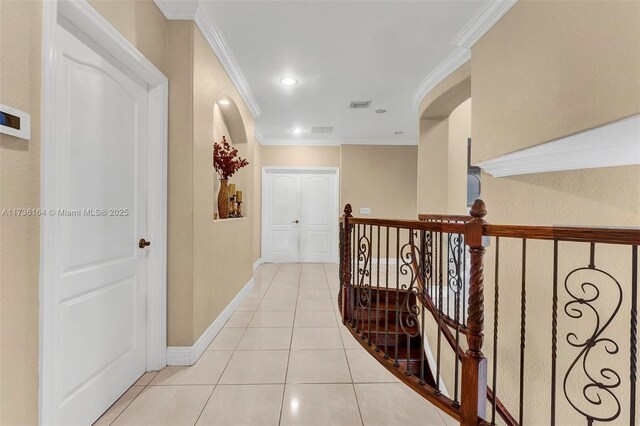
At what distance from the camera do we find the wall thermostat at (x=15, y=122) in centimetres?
103

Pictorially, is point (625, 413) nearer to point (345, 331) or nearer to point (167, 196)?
point (345, 331)

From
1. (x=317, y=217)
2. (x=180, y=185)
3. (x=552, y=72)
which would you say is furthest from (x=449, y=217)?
(x=317, y=217)

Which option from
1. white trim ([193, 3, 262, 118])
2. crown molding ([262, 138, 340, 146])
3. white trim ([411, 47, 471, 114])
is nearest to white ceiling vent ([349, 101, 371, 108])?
white trim ([411, 47, 471, 114])

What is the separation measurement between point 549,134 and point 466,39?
1.31m

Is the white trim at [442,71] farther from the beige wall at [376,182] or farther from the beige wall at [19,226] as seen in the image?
the beige wall at [19,226]

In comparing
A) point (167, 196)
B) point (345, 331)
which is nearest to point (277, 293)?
point (345, 331)

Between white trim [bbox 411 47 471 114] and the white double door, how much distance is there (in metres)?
2.90

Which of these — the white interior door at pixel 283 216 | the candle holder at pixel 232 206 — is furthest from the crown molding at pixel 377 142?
the candle holder at pixel 232 206

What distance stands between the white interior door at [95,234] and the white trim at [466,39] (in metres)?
2.72

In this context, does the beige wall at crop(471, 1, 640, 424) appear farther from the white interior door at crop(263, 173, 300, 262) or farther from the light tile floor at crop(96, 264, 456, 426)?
the white interior door at crop(263, 173, 300, 262)

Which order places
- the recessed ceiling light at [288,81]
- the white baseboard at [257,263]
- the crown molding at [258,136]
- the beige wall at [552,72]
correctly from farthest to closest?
the white baseboard at [257,263], the crown molding at [258,136], the recessed ceiling light at [288,81], the beige wall at [552,72]

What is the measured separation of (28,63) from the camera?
44.9 inches

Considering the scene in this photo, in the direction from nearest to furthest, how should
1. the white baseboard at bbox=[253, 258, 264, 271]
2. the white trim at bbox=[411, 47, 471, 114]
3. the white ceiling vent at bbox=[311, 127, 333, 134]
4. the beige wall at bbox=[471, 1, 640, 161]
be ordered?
1. the beige wall at bbox=[471, 1, 640, 161]
2. the white trim at bbox=[411, 47, 471, 114]
3. the white ceiling vent at bbox=[311, 127, 333, 134]
4. the white baseboard at bbox=[253, 258, 264, 271]

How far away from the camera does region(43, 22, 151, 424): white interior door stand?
140 cm
